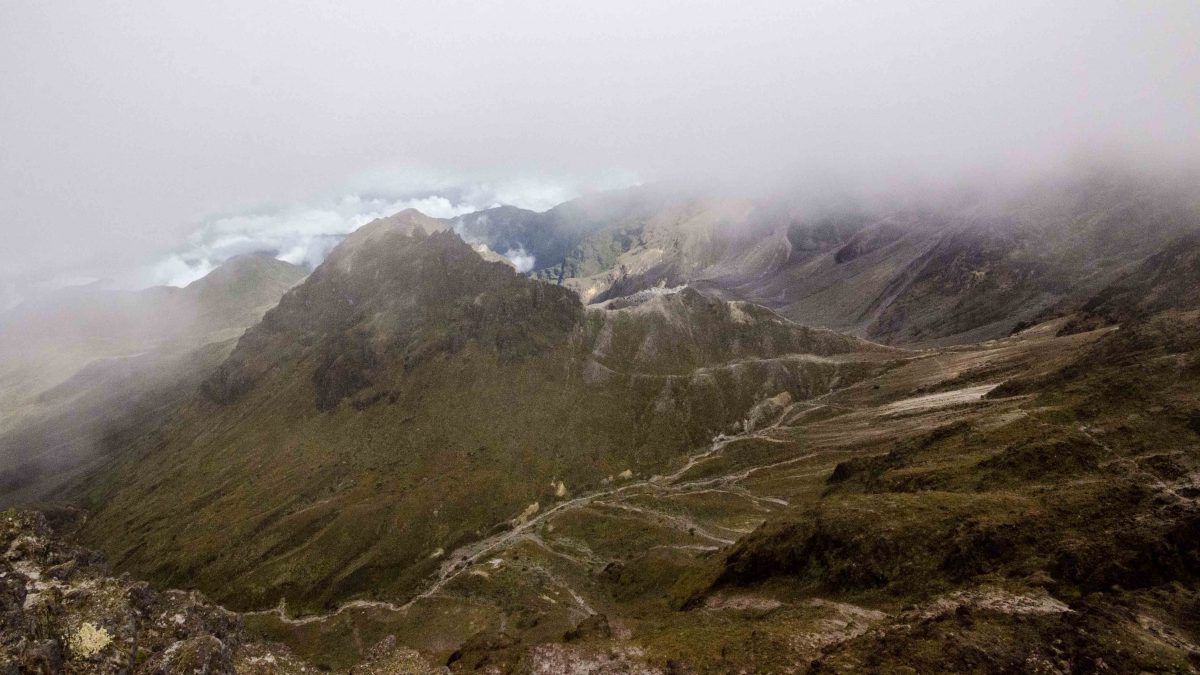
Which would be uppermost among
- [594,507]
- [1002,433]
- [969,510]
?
[969,510]

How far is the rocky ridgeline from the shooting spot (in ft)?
136

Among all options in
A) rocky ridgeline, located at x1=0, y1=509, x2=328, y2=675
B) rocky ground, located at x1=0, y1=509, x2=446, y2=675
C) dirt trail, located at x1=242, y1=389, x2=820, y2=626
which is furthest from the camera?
dirt trail, located at x1=242, y1=389, x2=820, y2=626

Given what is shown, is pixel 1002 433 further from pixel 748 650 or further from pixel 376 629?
pixel 376 629

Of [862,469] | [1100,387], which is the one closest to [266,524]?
[862,469]

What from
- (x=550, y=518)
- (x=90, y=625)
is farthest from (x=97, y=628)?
(x=550, y=518)

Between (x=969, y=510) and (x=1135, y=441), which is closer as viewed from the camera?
(x=969, y=510)

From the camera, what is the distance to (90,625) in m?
44.4

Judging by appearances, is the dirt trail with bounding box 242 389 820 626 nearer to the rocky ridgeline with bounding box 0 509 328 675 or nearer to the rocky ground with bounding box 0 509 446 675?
the rocky ground with bounding box 0 509 446 675

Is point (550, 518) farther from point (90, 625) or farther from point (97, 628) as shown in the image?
point (90, 625)

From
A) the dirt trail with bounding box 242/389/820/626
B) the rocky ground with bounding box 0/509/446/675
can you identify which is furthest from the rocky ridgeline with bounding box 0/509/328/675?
the dirt trail with bounding box 242/389/820/626

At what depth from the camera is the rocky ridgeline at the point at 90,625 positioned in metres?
41.4

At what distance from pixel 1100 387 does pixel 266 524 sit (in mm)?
228765

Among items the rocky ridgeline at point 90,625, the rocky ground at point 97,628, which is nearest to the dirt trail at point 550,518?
the rocky ground at point 97,628

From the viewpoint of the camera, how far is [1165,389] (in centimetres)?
9275
